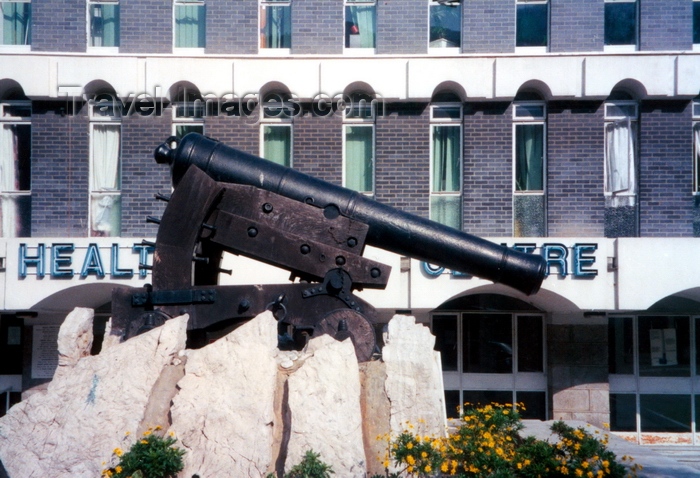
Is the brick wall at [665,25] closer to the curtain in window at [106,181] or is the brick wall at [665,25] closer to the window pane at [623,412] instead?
the window pane at [623,412]

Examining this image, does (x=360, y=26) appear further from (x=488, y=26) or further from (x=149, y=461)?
(x=149, y=461)

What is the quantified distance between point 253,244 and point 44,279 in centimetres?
724

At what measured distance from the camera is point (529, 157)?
13.6 m

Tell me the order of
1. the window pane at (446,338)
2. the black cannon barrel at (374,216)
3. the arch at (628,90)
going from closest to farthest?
the black cannon barrel at (374,216), the arch at (628,90), the window pane at (446,338)

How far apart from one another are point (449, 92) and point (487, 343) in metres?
4.65

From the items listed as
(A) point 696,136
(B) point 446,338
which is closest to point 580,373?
(B) point 446,338

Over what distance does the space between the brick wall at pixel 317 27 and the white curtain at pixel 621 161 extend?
5079mm

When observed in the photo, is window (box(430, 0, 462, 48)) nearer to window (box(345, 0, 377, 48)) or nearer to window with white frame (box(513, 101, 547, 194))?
window (box(345, 0, 377, 48))

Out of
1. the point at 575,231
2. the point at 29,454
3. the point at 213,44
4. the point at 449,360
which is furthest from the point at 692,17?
the point at 29,454

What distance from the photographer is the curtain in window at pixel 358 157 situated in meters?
13.7

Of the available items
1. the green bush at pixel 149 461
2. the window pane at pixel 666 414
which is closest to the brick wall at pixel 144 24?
the green bush at pixel 149 461

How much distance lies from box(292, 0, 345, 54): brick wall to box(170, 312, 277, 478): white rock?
8.65m

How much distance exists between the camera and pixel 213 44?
13531mm

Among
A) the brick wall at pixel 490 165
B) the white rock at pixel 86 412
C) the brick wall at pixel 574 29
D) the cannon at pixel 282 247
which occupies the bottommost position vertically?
the white rock at pixel 86 412
